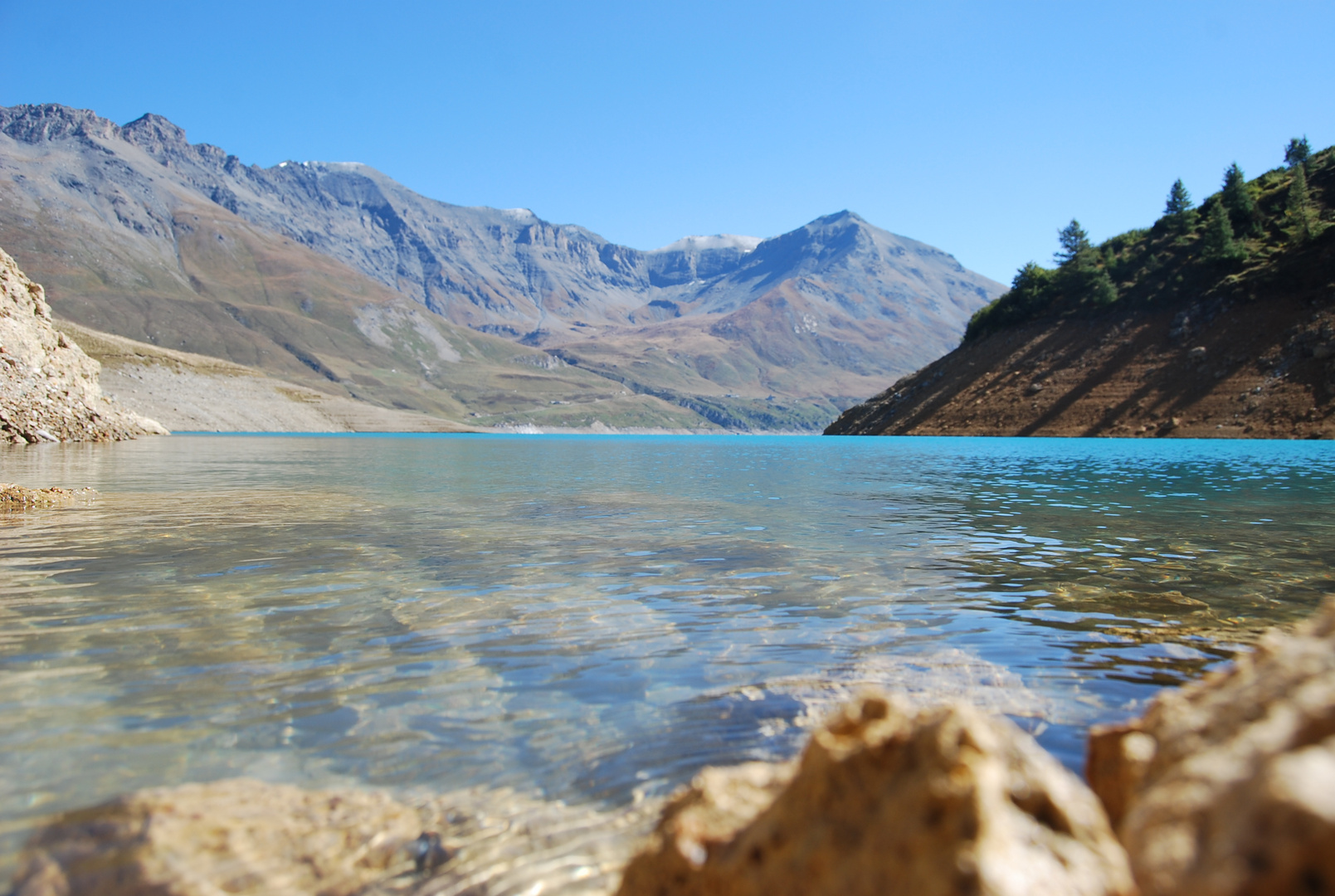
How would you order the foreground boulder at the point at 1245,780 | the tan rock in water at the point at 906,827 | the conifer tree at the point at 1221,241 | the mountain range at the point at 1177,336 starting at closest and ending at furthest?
the foreground boulder at the point at 1245,780, the tan rock in water at the point at 906,827, the mountain range at the point at 1177,336, the conifer tree at the point at 1221,241

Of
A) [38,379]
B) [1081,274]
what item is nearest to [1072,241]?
[1081,274]

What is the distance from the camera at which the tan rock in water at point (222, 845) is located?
4230 millimetres

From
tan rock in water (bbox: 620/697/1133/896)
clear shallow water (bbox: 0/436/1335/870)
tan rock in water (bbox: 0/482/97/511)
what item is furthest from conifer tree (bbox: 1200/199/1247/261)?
tan rock in water (bbox: 620/697/1133/896)

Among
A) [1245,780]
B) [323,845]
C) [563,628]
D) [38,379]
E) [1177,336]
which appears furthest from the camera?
[1177,336]

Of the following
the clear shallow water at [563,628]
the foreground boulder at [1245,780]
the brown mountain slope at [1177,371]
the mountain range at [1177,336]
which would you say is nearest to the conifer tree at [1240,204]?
the mountain range at [1177,336]

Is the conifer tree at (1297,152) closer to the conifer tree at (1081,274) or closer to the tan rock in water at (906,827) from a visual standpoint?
the conifer tree at (1081,274)

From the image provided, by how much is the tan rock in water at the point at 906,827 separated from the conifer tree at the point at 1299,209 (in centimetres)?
11307

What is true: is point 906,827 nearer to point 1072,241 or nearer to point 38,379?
point 38,379

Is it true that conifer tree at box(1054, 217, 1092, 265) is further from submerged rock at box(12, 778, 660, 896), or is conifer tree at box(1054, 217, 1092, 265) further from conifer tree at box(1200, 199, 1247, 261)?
submerged rock at box(12, 778, 660, 896)

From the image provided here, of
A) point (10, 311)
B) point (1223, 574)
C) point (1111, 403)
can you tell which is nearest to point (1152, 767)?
point (1223, 574)

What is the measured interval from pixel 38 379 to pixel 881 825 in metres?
72.5

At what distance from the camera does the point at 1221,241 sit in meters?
92.4

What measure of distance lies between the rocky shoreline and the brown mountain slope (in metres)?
91.4

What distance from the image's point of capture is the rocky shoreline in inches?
85.3
